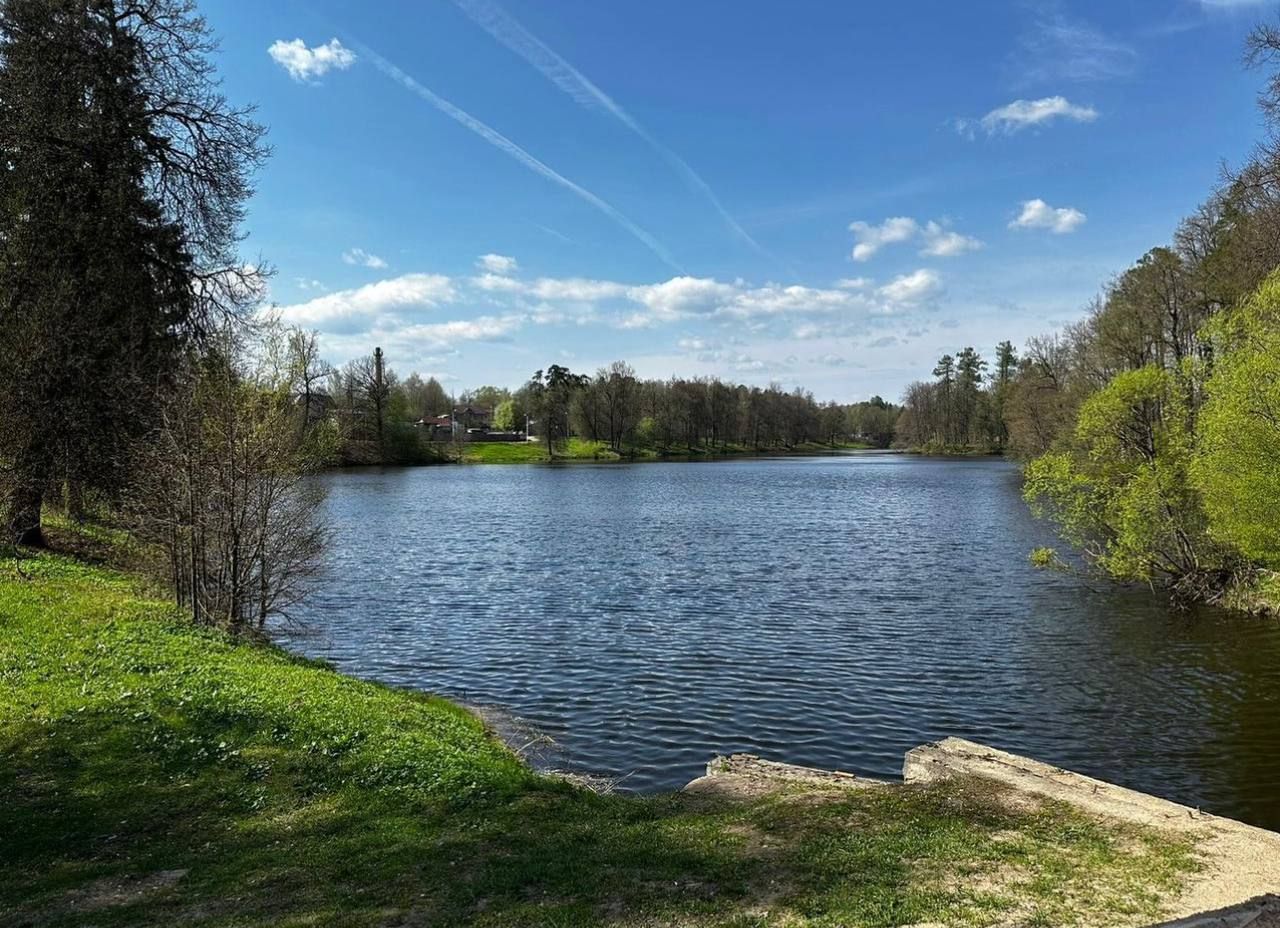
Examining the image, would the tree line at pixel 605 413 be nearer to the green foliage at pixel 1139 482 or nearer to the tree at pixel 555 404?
the tree at pixel 555 404

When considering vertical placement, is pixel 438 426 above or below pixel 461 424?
below

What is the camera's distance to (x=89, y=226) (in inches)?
777

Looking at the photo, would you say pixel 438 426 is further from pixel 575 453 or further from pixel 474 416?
pixel 474 416

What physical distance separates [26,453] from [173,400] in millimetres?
5163

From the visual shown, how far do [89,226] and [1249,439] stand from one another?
28.0 meters

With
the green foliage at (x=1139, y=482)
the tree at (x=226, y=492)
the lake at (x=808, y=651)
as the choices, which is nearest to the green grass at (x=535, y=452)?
the lake at (x=808, y=651)

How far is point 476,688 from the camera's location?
16922 millimetres

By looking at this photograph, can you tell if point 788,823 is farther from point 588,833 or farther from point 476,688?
point 476,688

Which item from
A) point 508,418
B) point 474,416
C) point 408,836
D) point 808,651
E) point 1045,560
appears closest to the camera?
point 408,836

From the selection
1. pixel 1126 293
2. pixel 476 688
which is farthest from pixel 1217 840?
pixel 1126 293

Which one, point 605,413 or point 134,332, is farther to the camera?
point 605,413

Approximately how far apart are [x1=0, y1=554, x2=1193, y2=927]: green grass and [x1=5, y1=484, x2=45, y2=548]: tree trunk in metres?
8.61

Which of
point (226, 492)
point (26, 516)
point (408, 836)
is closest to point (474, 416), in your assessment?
point (26, 516)

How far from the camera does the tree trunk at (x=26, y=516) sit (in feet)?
61.6
